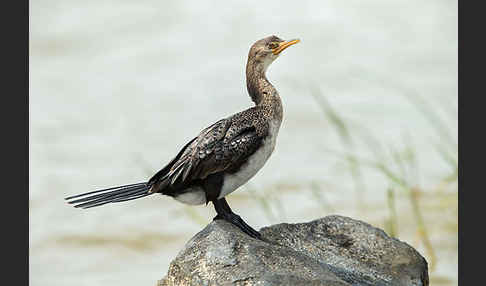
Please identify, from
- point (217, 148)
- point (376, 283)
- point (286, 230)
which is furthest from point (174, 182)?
point (376, 283)

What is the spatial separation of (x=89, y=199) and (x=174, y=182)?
1.98 ft

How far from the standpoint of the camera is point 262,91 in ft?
22.2

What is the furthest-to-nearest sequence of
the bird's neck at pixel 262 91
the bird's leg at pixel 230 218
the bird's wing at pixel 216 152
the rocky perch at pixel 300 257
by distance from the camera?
the bird's neck at pixel 262 91
the bird's leg at pixel 230 218
the bird's wing at pixel 216 152
the rocky perch at pixel 300 257

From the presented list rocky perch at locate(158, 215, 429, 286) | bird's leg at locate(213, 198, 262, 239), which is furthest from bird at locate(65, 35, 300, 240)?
rocky perch at locate(158, 215, 429, 286)

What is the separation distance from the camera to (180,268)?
6215 mm

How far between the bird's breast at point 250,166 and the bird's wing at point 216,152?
0.04 meters

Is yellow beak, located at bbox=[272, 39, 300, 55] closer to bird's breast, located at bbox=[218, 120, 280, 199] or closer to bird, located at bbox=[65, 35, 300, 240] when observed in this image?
bird, located at bbox=[65, 35, 300, 240]

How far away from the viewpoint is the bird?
6.50 metres

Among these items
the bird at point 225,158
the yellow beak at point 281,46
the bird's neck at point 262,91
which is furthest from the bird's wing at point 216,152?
the yellow beak at point 281,46

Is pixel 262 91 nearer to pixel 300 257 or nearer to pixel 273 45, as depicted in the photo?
pixel 273 45

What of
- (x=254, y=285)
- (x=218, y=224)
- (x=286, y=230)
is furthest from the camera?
(x=286, y=230)

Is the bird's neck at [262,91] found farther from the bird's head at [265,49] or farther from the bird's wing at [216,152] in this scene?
the bird's wing at [216,152]

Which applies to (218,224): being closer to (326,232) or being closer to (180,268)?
(180,268)

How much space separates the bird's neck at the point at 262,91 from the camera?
22.1 feet
